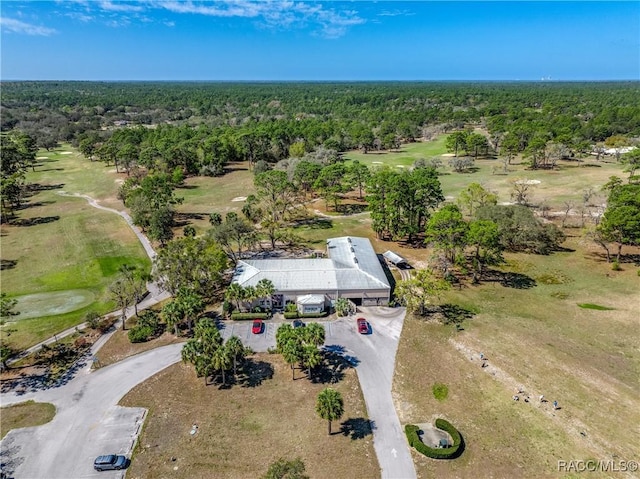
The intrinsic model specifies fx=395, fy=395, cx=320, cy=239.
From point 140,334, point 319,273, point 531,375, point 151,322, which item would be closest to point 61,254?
point 151,322

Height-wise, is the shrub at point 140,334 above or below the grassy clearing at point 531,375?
above

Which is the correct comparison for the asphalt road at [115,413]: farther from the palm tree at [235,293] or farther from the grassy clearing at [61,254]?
the grassy clearing at [61,254]

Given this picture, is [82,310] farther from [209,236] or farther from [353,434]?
[353,434]

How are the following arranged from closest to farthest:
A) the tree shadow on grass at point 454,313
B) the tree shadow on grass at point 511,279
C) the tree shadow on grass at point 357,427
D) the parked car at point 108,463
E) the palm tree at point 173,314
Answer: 1. the parked car at point 108,463
2. the tree shadow on grass at point 357,427
3. the palm tree at point 173,314
4. the tree shadow on grass at point 454,313
5. the tree shadow on grass at point 511,279

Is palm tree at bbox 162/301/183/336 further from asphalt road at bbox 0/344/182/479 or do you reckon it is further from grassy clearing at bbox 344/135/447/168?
grassy clearing at bbox 344/135/447/168

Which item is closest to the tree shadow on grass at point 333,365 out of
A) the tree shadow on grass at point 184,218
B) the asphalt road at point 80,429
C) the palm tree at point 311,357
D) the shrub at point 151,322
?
the palm tree at point 311,357

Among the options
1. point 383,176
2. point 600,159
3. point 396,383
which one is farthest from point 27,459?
point 600,159

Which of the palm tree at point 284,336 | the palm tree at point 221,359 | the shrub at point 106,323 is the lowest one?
the shrub at point 106,323

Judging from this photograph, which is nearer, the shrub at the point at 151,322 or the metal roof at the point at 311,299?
the shrub at the point at 151,322
